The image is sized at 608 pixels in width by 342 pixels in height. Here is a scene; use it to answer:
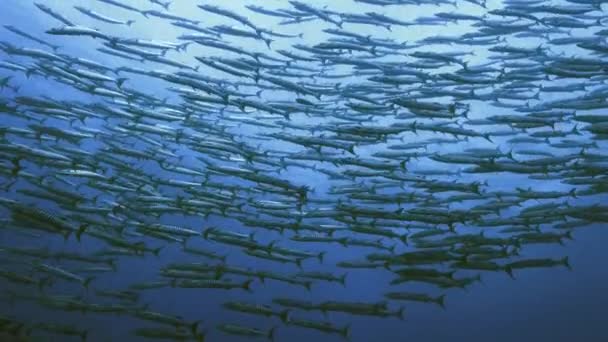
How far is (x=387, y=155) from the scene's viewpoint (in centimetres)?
970

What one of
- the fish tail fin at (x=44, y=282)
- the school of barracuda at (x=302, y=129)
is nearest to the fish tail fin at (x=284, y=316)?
the school of barracuda at (x=302, y=129)

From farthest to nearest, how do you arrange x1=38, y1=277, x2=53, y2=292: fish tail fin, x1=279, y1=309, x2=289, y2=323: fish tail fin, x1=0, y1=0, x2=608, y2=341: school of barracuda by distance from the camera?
x1=38, y1=277, x2=53, y2=292: fish tail fin
x1=279, y1=309, x2=289, y2=323: fish tail fin
x1=0, y1=0, x2=608, y2=341: school of barracuda

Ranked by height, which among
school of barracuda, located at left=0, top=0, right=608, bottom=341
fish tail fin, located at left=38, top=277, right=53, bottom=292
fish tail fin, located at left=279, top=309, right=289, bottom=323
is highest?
school of barracuda, located at left=0, top=0, right=608, bottom=341

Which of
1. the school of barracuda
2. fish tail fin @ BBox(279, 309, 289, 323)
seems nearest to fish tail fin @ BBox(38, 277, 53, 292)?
the school of barracuda

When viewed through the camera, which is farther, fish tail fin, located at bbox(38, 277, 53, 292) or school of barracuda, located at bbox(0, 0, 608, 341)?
fish tail fin, located at bbox(38, 277, 53, 292)

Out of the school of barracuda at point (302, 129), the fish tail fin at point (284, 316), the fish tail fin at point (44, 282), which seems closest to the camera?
the school of barracuda at point (302, 129)

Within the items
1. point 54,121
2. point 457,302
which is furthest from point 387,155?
point 457,302

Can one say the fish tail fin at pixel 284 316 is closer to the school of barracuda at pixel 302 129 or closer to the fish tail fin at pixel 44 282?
the school of barracuda at pixel 302 129

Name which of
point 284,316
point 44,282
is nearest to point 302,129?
point 284,316

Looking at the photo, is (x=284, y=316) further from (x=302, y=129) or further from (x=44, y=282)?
(x=44, y=282)

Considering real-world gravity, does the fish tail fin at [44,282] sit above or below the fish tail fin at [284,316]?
below

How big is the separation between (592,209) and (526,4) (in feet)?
11.8

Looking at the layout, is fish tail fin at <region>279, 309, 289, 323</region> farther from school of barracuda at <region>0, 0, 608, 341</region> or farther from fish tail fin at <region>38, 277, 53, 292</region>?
fish tail fin at <region>38, 277, 53, 292</region>

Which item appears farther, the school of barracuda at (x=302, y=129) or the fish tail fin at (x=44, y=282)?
the fish tail fin at (x=44, y=282)
